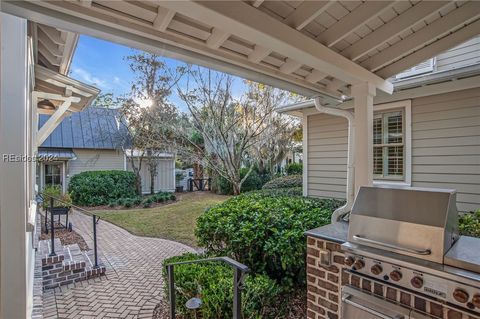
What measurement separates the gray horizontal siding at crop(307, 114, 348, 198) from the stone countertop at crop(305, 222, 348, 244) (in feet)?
13.0

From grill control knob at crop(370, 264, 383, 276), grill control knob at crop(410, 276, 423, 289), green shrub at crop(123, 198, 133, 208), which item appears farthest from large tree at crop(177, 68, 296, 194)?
grill control knob at crop(410, 276, 423, 289)

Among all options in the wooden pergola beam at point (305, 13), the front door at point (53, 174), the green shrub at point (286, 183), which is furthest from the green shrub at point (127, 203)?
the wooden pergola beam at point (305, 13)

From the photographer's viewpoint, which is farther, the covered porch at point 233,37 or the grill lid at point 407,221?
the grill lid at point 407,221

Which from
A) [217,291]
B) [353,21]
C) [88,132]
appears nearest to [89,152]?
[88,132]

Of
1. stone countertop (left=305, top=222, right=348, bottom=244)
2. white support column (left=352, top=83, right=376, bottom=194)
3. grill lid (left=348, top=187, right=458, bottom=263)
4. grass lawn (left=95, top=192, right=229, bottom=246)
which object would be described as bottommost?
grass lawn (left=95, top=192, right=229, bottom=246)

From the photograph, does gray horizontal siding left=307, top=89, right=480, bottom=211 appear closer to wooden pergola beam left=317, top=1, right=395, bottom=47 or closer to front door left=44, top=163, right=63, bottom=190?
wooden pergola beam left=317, top=1, right=395, bottom=47

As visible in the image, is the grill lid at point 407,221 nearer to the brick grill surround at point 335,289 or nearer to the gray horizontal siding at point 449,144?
the brick grill surround at point 335,289

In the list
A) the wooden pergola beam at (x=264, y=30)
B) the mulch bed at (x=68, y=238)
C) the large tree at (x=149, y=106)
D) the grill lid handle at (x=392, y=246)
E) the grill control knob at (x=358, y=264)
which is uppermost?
the large tree at (x=149, y=106)

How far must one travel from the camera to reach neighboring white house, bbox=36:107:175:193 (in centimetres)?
1334

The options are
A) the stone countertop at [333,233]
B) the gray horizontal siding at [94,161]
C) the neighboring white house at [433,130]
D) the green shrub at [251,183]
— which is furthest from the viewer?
the green shrub at [251,183]

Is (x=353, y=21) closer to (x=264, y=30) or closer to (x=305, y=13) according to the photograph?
(x=305, y=13)

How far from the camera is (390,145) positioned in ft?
18.9

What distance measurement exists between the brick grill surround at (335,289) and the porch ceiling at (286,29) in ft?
5.73

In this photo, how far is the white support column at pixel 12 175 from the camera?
6.92ft
